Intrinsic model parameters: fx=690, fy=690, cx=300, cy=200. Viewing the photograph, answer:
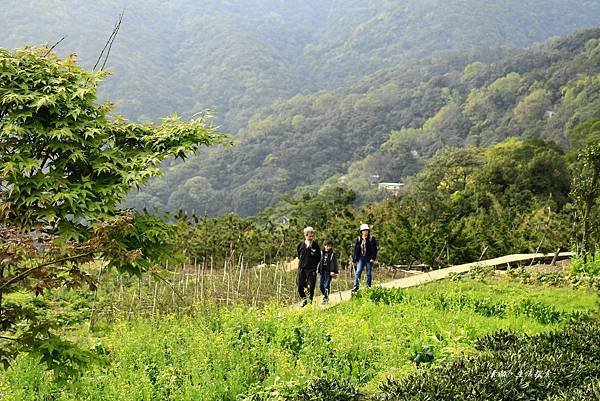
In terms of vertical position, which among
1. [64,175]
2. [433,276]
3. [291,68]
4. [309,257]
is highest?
[291,68]

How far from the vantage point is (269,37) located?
13875 centimetres

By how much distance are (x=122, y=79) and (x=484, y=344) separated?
301ft

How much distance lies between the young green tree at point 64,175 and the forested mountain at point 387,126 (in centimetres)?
4451

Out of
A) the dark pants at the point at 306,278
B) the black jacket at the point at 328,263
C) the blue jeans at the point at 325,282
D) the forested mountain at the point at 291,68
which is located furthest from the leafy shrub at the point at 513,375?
the forested mountain at the point at 291,68

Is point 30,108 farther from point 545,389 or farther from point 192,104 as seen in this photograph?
point 192,104

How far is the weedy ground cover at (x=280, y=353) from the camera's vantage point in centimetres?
599

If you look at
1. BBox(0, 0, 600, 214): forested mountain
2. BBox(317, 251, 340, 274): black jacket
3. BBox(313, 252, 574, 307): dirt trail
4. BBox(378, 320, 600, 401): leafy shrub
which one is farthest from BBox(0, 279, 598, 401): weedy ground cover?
BBox(0, 0, 600, 214): forested mountain

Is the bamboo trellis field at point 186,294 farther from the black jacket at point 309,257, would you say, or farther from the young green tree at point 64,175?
the young green tree at point 64,175

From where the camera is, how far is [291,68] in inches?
4665

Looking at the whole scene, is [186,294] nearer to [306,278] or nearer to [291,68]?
[306,278]

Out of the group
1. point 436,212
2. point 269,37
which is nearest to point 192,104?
point 269,37

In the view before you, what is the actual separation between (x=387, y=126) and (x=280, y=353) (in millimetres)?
69958

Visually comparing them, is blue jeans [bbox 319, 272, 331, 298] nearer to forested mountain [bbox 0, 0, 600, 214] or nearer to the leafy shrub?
the leafy shrub

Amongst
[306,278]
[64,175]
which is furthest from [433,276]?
[64,175]
